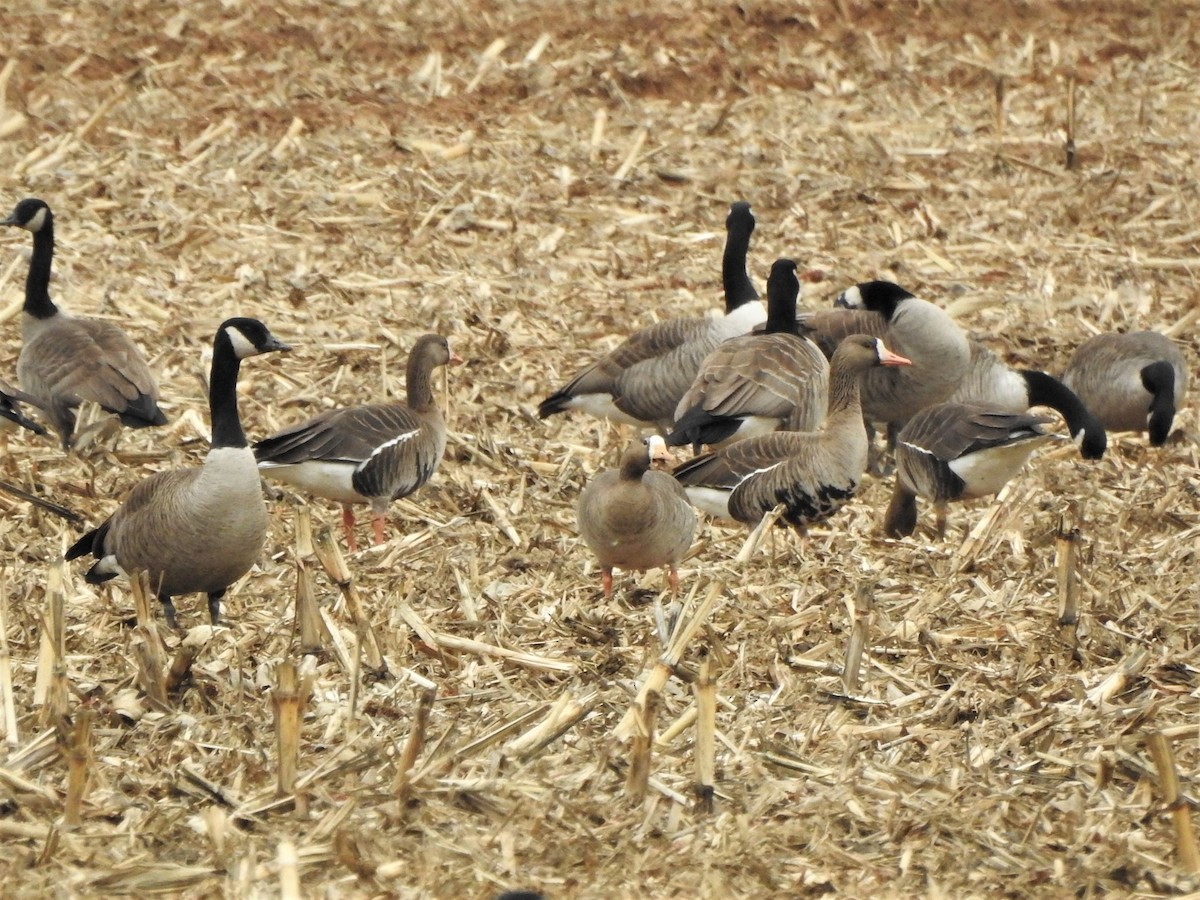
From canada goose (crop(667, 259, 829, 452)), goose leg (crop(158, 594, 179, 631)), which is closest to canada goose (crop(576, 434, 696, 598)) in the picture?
canada goose (crop(667, 259, 829, 452))

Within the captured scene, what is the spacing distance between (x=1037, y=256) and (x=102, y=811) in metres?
9.89

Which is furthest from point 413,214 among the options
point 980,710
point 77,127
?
point 980,710

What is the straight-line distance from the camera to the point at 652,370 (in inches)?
444

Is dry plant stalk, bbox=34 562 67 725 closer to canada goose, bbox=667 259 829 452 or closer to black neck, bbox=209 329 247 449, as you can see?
black neck, bbox=209 329 247 449

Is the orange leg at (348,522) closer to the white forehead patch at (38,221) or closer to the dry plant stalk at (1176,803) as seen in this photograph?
the white forehead patch at (38,221)

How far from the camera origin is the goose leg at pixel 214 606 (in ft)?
26.6

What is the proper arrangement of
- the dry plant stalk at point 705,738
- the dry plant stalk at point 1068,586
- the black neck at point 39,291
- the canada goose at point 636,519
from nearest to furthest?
the dry plant stalk at point 705,738 → the dry plant stalk at point 1068,586 → the canada goose at point 636,519 → the black neck at point 39,291

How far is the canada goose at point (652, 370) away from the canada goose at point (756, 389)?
30 centimetres

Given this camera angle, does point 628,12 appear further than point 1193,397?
Yes

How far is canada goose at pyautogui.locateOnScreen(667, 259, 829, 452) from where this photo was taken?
419 inches

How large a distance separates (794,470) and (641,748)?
3.73 m

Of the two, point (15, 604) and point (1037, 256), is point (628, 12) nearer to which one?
point (1037, 256)

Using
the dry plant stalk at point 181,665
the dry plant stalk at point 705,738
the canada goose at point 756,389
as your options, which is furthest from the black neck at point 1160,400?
the dry plant stalk at point 181,665

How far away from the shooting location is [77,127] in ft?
52.4
